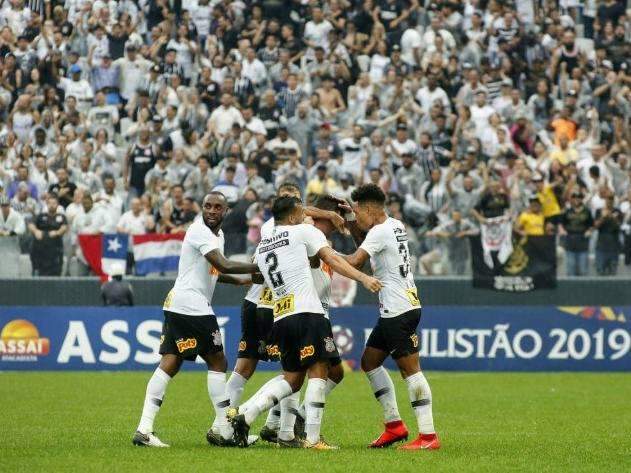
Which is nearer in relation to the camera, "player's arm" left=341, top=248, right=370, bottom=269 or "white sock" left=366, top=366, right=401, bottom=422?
"player's arm" left=341, top=248, right=370, bottom=269

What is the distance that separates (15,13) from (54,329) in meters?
9.86

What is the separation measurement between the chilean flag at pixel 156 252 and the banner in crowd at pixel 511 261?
5.29 metres

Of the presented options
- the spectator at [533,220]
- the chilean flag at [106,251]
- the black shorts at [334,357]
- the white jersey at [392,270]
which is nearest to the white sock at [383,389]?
the black shorts at [334,357]

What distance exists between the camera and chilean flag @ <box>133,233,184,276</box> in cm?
2322

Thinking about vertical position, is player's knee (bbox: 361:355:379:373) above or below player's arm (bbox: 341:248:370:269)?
below

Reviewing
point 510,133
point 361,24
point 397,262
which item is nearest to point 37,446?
point 397,262

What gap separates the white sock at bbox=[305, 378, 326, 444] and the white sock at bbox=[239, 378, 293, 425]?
0.20 m

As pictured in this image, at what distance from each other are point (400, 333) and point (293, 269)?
1.16m

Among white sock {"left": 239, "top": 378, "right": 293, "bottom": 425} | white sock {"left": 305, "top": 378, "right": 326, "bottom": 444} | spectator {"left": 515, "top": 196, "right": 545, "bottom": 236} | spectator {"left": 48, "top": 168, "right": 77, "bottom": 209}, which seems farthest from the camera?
spectator {"left": 48, "top": 168, "right": 77, "bottom": 209}

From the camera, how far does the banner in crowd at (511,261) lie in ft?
76.5

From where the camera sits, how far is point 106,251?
923 inches

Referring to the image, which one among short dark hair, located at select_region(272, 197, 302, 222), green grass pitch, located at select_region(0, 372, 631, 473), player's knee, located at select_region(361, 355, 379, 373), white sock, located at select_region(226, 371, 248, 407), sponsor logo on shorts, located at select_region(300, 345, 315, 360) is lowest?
green grass pitch, located at select_region(0, 372, 631, 473)

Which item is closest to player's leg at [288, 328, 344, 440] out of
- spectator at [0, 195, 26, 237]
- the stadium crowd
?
the stadium crowd

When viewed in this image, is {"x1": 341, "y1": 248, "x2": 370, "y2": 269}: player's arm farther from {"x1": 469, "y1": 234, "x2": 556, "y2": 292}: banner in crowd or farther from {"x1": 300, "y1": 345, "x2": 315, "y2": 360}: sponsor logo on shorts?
{"x1": 469, "y1": 234, "x2": 556, "y2": 292}: banner in crowd
